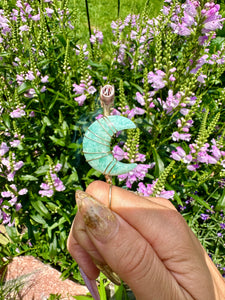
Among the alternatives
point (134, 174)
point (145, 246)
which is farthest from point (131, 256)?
point (134, 174)

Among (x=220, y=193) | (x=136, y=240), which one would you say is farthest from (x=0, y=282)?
(x=220, y=193)

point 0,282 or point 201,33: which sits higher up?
point 201,33

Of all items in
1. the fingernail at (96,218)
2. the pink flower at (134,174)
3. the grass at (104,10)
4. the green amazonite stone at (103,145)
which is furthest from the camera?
the grass at (104,10)

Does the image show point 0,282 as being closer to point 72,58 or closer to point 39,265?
point 39,265

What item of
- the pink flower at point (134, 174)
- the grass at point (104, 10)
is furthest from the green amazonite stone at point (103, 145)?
the grass at point (104, 10)

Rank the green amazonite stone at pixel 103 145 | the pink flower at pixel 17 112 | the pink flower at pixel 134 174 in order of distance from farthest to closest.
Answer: the pink flower at pixel 17 112 → the pink flower at pixel 134 174 → the green amazonite stone at pixel 103 145

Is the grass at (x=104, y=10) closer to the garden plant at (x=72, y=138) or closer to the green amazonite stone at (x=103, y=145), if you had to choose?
the garden plant at (x=72, y=138)

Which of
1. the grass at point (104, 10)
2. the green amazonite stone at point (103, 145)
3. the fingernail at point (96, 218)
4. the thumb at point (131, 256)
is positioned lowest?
the thumb at point (131, 256)

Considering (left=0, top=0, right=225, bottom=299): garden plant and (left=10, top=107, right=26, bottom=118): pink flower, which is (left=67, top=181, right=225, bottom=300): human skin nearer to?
(left=0, top=0, right=225, bottom=299): garden plant

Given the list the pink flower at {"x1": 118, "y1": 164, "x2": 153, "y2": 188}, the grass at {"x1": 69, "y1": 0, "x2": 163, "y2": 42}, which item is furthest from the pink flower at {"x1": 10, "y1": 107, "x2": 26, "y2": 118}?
the grass at {"x1": 69, "y1": 0, "x2": 163, "y2": 42}
